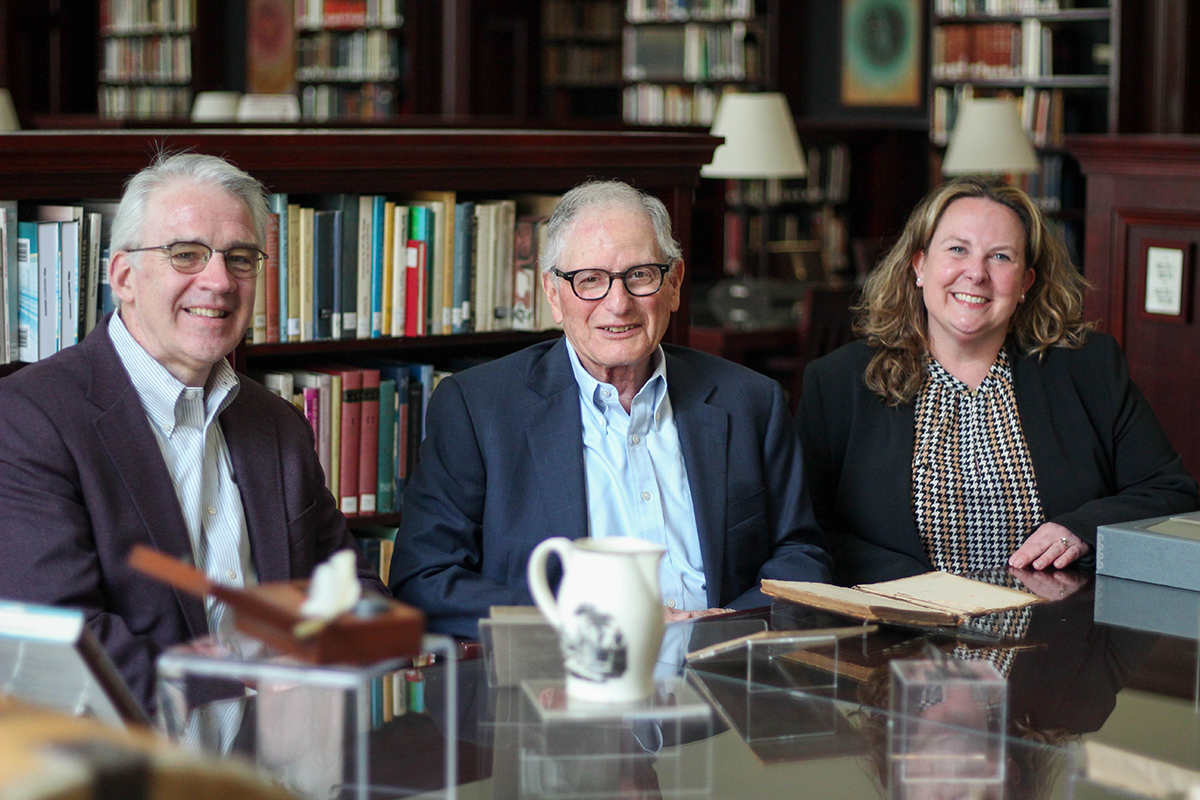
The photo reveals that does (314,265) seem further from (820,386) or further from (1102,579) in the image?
(1102,579)

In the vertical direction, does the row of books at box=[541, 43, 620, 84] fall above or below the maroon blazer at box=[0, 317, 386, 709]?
above

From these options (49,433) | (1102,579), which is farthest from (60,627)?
(1102,579)

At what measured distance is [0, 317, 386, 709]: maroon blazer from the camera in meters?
1.79

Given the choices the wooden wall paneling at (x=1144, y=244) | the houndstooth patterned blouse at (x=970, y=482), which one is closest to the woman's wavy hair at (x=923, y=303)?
the houndstooth patterned blouse at (x=970, y=482)

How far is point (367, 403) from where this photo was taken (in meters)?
2.94

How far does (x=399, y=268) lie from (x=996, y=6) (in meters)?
5.92

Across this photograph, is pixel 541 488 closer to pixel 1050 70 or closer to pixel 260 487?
pixel 260 487

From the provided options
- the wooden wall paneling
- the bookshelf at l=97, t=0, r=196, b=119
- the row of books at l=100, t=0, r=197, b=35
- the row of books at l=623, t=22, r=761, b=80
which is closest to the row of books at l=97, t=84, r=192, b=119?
the bookshelf at l=97, t=0, r=196, b=119

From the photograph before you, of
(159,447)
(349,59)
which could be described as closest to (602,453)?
(159,447)

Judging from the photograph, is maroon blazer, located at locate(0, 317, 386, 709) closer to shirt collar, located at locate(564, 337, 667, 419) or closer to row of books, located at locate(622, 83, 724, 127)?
shirt collar, located at locate(564, 337, 667, 419)

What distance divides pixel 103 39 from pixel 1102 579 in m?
10.6

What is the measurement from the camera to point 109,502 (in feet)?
6.21

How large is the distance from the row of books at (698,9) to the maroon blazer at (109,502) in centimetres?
727

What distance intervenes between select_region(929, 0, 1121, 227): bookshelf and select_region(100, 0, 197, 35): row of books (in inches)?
230
